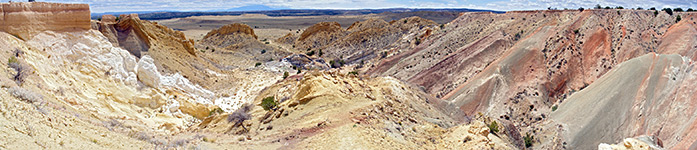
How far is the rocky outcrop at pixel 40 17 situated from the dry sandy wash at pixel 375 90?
2.5 inches

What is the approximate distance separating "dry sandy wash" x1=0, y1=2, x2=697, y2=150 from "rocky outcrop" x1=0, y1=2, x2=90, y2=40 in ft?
0.21

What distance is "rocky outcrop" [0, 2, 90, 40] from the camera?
18922 millimetres

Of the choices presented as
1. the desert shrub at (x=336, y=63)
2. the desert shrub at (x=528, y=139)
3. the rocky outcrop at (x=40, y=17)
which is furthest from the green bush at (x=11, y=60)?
the desert shrub at (x=336, y=63)

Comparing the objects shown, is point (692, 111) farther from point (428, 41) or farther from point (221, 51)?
point (221, 51)

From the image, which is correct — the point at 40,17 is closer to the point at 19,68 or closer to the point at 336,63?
the point at 19,68

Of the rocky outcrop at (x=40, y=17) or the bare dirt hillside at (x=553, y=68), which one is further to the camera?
the bare dirt hillside at (x=553, y=68)

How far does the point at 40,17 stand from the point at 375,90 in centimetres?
1727

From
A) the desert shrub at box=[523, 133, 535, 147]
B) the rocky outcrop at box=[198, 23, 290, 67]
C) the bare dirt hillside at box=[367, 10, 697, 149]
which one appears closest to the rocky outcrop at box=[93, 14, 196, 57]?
the rocky outcrop at box=[198, 23, 290, 67]

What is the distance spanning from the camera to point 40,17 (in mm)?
20312

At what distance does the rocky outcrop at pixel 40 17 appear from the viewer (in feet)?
62.1

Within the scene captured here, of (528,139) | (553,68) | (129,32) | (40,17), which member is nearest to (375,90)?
(528,139)

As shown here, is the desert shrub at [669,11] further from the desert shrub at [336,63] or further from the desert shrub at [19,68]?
the desert shrub at [19,68]

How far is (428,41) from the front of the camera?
45.0 m

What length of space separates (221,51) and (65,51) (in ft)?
93.6
